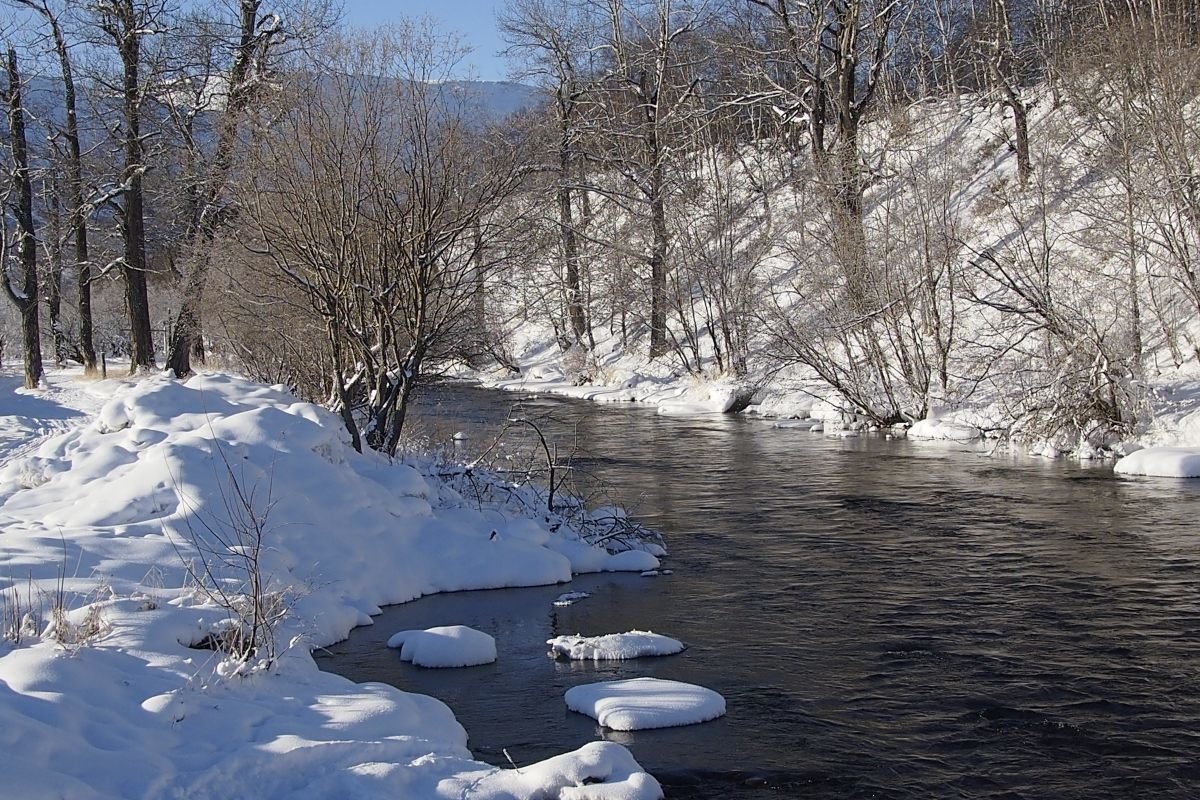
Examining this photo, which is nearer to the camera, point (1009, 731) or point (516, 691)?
Answer: point (1009, 731)

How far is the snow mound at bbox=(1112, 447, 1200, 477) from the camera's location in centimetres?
1650

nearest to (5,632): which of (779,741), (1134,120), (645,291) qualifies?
(779,741)

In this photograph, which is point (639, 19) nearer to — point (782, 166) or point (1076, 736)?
point (782, 166)

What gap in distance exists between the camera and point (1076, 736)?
6863 mm

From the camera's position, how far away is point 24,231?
25.4 meters

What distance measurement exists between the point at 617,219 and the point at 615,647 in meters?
37.7

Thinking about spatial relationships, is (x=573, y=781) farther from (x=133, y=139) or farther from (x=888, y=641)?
(x=133, y=139)

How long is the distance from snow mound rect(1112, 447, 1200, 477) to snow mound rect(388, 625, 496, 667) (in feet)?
41.3

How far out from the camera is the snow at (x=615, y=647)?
8586 mm

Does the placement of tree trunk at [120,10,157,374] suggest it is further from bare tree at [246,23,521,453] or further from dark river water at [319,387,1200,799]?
dark river water at [319,387,1200,799]

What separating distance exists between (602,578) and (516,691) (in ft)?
12.1

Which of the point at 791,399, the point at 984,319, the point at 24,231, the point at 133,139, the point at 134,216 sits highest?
the point at 133,139

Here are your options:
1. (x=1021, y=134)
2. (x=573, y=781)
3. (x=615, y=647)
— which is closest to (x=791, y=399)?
(x=1021, y=134)


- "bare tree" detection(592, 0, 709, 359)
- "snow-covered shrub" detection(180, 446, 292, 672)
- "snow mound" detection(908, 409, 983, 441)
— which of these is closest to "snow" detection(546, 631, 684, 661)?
"snow-covered shrub" detection(180, 446, 292, 672)
